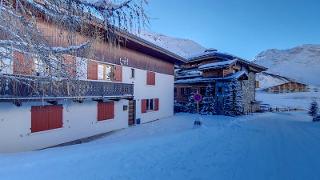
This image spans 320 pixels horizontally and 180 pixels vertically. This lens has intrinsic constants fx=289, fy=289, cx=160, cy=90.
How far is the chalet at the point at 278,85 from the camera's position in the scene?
6969 cm

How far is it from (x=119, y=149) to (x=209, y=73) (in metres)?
23.6

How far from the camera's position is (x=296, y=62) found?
153 m

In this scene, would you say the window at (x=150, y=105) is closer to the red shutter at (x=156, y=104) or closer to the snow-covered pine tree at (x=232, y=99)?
the red shutter at (x=156, y=104)

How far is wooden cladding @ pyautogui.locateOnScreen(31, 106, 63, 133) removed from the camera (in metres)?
13.3

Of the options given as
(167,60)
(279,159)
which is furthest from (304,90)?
(279,159)

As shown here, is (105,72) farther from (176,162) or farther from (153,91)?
(176,162)

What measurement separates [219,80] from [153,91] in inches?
350

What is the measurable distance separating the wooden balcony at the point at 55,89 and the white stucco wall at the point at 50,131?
3.10 feet

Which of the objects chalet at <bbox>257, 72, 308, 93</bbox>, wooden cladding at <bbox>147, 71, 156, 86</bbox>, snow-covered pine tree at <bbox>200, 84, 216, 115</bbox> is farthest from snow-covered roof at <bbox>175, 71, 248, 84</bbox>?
chalet at <bbox>257, 72, 308, 93</bbox>

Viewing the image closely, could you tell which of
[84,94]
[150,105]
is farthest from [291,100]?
[84,94]

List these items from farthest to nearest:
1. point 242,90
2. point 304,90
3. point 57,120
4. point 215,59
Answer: point 304,90 < point 215,59 < point 242,90 < point 57,120

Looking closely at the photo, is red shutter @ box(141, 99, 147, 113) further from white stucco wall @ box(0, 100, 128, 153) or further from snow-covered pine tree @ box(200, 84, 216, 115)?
snow-covered pine tree @ box(200, 84, 216, 115)

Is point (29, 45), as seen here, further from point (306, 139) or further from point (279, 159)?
point (306, 139)

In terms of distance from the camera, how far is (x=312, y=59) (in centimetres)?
15475
